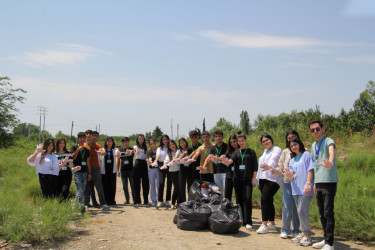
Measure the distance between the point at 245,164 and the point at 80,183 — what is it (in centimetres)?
398

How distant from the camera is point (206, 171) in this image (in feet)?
27.7

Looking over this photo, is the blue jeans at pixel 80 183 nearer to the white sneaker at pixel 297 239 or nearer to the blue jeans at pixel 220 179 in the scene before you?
the blue jeans at pixel 220 179

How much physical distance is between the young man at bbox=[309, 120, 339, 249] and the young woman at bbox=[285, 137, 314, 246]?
0.13 m

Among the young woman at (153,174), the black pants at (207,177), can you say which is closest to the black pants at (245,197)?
the black pants at (207,177)

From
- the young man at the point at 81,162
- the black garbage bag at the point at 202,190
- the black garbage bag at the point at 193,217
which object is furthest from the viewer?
the young man at the point at 81,162

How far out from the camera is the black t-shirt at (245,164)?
279 inches

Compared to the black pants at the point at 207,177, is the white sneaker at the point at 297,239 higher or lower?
lower

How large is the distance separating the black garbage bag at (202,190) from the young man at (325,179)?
2.30 m

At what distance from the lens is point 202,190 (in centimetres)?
780

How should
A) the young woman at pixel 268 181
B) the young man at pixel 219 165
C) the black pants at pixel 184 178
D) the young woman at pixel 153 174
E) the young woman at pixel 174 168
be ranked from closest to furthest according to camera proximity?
1. the young woman at pixel 268 181
2. the young man at pixel 219 165
3. the black pants at pixel 184 178
4. the young woman at pixel 174 168
5. the young woman at pixel 153 174

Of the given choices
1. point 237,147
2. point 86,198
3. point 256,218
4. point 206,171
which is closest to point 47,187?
point 86,198

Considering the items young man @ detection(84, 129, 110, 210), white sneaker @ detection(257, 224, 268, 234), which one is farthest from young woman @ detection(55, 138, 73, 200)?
white sneaker @ detection(257, 224, 268, 234)

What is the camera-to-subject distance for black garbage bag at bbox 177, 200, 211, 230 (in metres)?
6.81

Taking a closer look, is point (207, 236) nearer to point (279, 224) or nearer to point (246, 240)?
point (246, 240)
